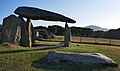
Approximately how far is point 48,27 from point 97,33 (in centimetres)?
1347

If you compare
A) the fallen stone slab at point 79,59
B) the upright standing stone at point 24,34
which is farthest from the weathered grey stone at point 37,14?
the fallen stone slab at point 79,59

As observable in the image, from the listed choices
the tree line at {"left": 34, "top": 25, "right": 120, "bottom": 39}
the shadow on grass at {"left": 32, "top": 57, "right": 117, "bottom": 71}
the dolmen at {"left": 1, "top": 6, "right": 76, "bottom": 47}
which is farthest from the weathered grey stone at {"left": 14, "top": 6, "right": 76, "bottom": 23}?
the tree line at {"left": 34, "top": 25, "right": 120, "bottom": 39}

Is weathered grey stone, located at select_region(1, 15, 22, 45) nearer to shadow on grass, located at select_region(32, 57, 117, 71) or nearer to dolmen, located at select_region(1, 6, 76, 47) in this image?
dolmen, located at select_region(1, 6, 76, 47)

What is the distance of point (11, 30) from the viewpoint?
2727cm

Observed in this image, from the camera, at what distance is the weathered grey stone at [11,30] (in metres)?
27.0

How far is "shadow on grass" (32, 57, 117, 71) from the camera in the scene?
1819 cm

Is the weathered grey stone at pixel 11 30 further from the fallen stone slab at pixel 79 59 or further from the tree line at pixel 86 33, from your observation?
the tree line at pixel 86 33

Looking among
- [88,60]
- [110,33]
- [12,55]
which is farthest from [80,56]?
[110,33]

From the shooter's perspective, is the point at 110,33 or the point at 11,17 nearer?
the point at 11,17

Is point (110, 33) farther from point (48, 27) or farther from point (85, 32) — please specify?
point (48, 27)

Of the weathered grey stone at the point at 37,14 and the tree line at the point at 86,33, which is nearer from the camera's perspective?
the weathered grey stone at the point at 37,14

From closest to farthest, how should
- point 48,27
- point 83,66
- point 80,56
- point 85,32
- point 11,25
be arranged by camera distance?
point 83,66 → point 80,56 → point 11,25 → point 48,27 → point 85,32

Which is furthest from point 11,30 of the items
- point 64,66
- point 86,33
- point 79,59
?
point 86,33

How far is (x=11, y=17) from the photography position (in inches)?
1073
